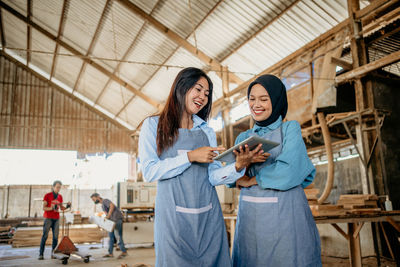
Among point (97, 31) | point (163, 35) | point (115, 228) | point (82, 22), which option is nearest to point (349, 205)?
point (115, 228)

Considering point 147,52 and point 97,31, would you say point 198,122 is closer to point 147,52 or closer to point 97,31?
point 147,52

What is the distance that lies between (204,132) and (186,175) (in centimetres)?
31

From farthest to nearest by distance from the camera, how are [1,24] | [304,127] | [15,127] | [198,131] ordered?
[15,127]
[1,24]
[304,127]
[198,131]

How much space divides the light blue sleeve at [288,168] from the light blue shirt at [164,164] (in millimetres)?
140

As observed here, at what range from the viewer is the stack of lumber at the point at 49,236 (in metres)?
11.8

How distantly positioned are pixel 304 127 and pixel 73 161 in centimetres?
1507

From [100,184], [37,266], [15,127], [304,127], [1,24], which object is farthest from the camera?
[100,184]

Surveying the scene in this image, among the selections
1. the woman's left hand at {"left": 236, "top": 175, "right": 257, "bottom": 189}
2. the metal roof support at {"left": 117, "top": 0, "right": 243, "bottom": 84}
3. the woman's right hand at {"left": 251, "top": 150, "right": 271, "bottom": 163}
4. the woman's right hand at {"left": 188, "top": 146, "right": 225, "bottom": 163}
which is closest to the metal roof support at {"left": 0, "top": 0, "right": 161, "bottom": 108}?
the metal roof support at {"left": 117, "top": 0, "right": 243, "bottom": 84}

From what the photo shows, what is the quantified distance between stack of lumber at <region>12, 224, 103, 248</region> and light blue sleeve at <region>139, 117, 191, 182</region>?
39.6 feet

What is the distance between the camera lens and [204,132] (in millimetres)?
1896

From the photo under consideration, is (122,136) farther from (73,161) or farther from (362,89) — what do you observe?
(362,89)

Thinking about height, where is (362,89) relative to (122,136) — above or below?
below

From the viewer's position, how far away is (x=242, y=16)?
9586mm

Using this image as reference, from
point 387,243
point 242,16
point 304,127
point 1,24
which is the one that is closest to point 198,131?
point 387,243
